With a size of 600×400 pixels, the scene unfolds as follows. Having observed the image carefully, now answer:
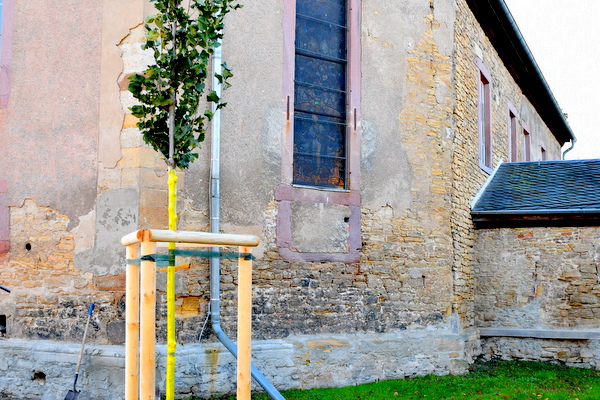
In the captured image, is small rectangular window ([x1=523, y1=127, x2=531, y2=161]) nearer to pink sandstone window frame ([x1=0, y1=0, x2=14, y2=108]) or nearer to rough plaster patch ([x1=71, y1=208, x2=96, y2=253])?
rough plaster patch ([x1=71, y1=208, x2=96, y2=253])

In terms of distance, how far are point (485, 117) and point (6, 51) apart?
28.5ft

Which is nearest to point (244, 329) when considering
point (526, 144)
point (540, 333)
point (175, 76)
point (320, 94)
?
point (175, 76)

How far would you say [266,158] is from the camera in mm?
7695

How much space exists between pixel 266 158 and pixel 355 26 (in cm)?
241

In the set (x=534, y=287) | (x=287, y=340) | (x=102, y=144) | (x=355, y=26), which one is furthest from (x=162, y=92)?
(x=534, y=287)

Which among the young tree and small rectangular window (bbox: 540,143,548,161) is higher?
small rectangular window (bbox: 540,143,548,161)

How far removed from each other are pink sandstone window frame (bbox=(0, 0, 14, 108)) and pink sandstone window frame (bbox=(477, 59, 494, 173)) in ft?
26.3

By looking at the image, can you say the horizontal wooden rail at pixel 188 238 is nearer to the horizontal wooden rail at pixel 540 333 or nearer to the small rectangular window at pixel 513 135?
the horizontal wooden rail at pixel 540 333

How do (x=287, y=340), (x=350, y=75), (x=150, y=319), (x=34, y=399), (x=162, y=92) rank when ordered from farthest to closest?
1. (x=350, y=75)
2. (x=287, y=340)
3. (x=34, y=399)
4. (x=162, y=92)
5. (x=150, y=319)

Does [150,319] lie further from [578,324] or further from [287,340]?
[578,324]

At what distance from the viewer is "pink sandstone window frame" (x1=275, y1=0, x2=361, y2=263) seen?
776 cm

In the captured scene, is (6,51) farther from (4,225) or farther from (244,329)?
(244,329)

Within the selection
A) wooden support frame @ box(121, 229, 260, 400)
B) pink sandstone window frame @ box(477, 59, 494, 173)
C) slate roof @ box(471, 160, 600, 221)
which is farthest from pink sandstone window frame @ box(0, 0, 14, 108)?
pink sandstone window frame @ box(477, 59, 494, 173)

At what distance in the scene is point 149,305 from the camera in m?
3.94
